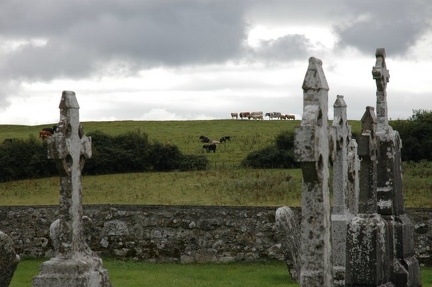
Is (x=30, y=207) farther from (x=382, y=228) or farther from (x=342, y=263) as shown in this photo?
(x=382, y=228)

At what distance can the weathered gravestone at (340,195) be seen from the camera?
18438 mm

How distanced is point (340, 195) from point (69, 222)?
6.72 m

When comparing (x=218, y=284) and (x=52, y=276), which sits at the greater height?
(x=52, y=276)

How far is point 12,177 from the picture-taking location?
42.6 metres

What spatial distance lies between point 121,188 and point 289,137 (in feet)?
42.1

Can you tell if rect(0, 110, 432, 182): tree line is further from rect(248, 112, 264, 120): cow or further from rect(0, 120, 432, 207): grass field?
rect(248, 112, 264, 120): cow

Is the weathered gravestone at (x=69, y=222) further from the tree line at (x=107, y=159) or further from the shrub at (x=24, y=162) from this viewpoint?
the shrub at (x=24, y=162)

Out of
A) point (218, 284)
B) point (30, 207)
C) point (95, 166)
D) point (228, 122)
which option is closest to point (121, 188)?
point (95, 166)

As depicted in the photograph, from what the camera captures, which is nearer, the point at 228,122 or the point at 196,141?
the point at 196,141

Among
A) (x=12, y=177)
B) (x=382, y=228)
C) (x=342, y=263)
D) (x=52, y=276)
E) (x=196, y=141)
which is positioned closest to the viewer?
(x=52, y=276)

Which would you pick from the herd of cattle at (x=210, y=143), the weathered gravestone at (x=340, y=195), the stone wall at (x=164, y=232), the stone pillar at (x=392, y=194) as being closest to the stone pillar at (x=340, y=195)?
the weathered gravestone at (x=340, y=195)

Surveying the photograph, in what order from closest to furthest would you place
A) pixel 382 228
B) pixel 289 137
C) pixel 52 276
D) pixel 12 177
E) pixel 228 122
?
1. pixel 52 276
2. pixel 382 228
3. pixel 12 177
4. pixel 289 137
5. pixel 228 122

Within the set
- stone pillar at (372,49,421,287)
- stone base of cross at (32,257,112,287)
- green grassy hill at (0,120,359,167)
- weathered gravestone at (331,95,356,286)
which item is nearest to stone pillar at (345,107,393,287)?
stone pillar at (372,49,421,287)

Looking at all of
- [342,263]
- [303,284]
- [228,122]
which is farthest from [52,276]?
[228,122]
